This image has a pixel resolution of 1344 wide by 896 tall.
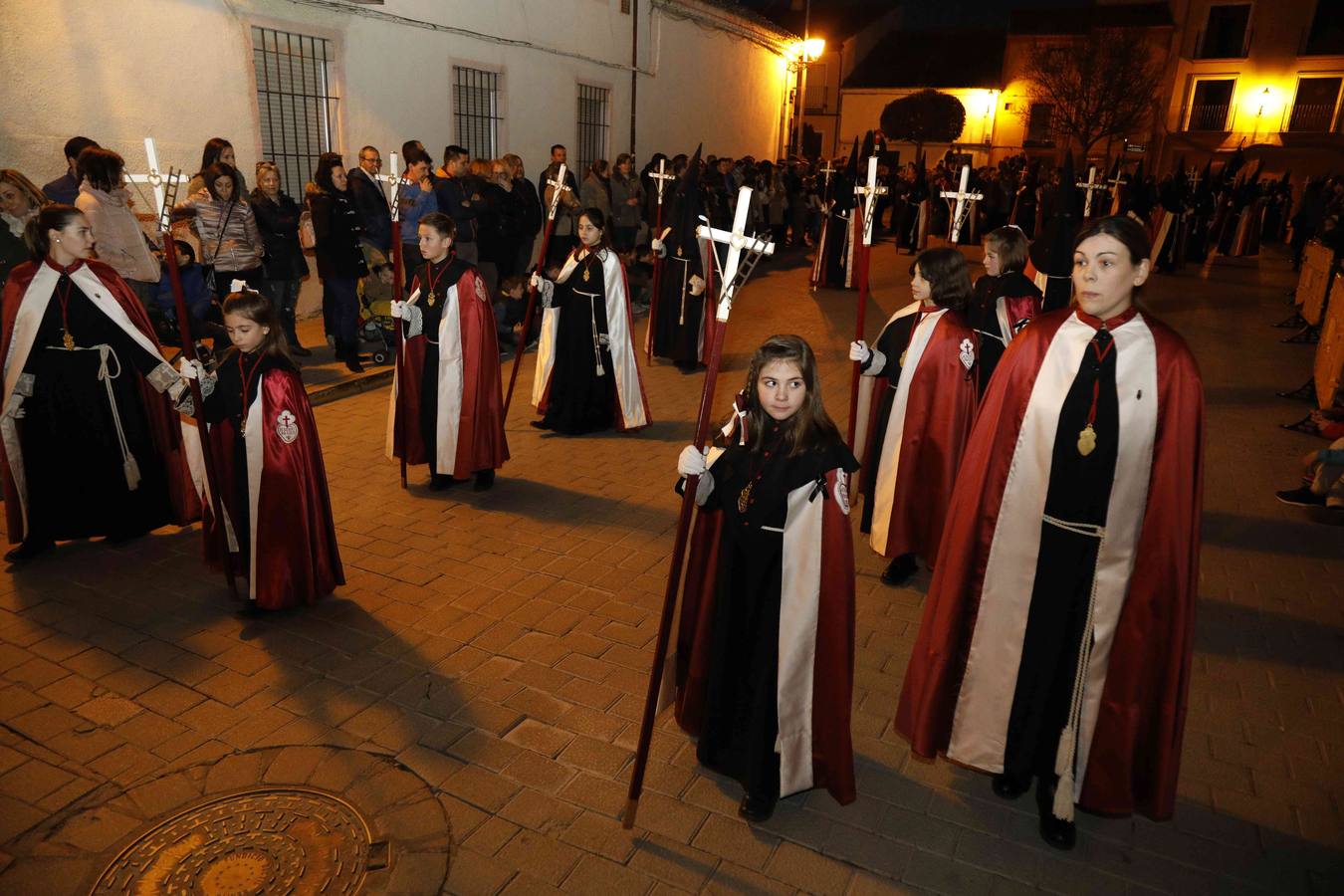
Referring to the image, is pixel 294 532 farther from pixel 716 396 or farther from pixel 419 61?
pixel 419 61

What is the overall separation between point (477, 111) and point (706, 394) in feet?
43.1

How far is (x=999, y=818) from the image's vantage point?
11.6 feet

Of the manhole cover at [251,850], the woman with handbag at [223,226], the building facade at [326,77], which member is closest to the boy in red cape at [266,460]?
the manhole cover at [251,850]

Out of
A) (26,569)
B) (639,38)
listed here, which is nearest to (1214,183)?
(639,38)

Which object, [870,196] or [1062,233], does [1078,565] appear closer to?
[870,196]

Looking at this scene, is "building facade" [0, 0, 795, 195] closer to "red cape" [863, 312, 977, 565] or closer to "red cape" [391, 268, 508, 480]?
"red cape" [391, 268, 508, 480]

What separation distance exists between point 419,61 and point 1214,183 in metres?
18.4

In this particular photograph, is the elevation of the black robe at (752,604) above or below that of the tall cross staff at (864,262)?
below

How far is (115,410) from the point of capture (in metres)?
5.38

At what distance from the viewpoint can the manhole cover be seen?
310 cm

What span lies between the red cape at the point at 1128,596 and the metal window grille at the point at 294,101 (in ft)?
34.5

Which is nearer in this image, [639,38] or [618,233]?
[618,233]

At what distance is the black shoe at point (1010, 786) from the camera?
3.63 meters

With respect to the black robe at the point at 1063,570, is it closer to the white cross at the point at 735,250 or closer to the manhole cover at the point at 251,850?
the white cross at the point at 735,250
